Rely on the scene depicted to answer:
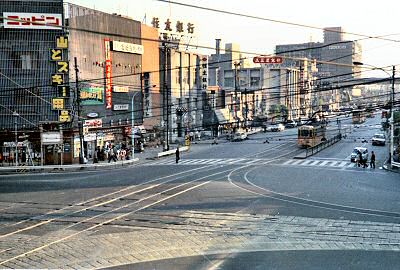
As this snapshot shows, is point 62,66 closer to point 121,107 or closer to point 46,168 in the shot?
point 46,168

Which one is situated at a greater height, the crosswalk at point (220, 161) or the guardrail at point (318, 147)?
the guardrail at point (318, 147)

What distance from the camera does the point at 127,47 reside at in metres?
60.9

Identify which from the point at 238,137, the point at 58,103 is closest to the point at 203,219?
the point at 58,103

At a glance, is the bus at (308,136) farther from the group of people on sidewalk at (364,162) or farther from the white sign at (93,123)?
the white sign at (93,123)

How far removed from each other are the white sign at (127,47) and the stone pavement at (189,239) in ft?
133

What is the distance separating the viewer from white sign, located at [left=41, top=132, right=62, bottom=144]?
152 feet

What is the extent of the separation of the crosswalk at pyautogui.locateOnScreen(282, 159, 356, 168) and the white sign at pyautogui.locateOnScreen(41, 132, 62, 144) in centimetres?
2143

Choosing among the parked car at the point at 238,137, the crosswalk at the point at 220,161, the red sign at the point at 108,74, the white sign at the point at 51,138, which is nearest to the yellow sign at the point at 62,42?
the red sign at the point at 108,74

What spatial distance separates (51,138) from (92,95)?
963 cm

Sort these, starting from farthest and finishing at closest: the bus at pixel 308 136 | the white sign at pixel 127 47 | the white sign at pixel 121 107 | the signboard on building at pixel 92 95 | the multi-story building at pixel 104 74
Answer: the white sign at pixel 121 107, the white sign at pixel 127 47, the bus at pixel 308 136, the signboard on building at pixel 92 95, the multi-story building at pixel 104 74

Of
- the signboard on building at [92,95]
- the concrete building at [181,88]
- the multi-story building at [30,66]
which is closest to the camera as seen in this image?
the multi-story building at [30,66]

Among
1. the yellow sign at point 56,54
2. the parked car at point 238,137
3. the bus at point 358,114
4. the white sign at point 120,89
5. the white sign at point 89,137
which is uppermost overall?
the yellow sign at point 56,54

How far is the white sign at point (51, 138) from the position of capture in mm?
46406

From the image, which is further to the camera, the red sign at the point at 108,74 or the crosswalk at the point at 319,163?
the red sign at the point at 108,74
